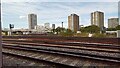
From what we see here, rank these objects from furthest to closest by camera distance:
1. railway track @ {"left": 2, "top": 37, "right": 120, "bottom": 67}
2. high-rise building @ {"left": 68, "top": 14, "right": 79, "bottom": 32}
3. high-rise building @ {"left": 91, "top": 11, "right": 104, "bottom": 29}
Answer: high-rise building @ {"left": 91, "top": 11, "right": 104, "bottom": 29} < high-rise building @ {"left": 68, "top": 14, "right": 79, "bottom": 32} < railway track @ {"left": 2, "top": 37, "right": 120, "bottom": 67}

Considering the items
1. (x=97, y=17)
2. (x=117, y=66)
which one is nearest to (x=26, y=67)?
(x=117, y=66)

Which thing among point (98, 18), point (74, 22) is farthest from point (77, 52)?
point (98, 18)

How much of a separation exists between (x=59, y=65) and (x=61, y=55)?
2979 mm

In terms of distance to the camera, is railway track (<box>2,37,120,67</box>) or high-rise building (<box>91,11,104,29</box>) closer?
railway track (<box>2,37,120,67</box>)

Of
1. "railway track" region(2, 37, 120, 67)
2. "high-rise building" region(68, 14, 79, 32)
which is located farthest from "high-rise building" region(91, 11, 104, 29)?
"railway track" region(2, 37, 120, 67)

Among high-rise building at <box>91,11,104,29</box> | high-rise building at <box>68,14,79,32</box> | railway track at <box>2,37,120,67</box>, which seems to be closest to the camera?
railway track at <box>2,37,120,67</box>

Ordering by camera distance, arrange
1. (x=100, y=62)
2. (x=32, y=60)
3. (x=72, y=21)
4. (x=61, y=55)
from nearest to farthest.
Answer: (x=100, y=62)
(x=32, y=60)
(x=61, y=55)
(x=72, y=21)

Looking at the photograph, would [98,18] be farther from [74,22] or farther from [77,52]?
[77,52]

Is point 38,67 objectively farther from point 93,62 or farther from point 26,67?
point 93,62

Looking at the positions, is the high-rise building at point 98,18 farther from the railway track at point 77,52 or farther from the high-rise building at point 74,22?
the railway track at point 77,52

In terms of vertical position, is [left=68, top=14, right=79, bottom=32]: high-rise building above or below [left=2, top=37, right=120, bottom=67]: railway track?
above

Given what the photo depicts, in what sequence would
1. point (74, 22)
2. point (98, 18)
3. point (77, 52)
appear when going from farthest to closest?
1. point (98, 18)
2. point (74, 22)
3. point (77, 52)

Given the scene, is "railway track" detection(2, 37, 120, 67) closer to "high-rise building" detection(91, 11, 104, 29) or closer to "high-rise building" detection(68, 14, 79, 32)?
"high-rise building" detection(68, 14, 79, 32)

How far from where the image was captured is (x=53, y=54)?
11.1 meters
